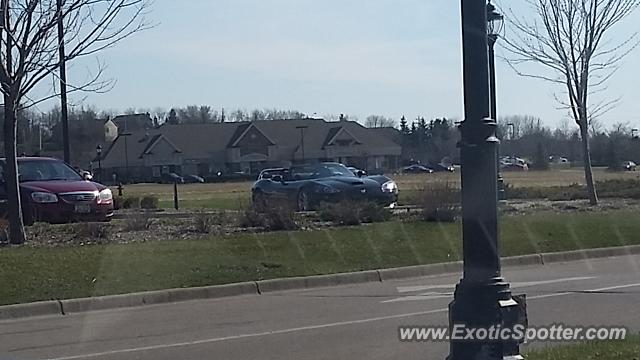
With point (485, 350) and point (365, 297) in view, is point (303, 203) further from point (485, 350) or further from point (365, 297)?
point (485, 350)

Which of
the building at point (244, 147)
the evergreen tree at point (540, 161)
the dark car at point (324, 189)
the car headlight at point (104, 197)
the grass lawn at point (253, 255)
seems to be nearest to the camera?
the grass lawn at point (253, 255)

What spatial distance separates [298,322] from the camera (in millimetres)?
12047

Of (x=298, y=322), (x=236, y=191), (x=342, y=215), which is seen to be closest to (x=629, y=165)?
(x=236, y=191)

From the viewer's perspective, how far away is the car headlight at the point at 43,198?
19.7 metres

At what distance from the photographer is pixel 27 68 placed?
55.3ft

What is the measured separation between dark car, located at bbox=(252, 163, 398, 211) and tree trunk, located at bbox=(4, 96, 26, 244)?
8509mm

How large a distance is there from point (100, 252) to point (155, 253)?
839mm

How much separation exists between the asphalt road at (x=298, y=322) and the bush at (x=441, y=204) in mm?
5704

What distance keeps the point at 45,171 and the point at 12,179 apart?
4.21 meters

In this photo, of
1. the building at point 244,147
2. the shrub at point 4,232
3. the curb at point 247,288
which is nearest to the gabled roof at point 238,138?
the building at point 244,147

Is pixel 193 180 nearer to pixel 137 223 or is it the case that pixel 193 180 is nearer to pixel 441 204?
pixel 441 204

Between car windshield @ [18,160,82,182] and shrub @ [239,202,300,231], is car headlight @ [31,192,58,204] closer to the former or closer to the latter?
car windshield @ [18,160,82,182]

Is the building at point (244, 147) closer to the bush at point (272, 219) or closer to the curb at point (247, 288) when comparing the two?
the bush at point (272, 219)

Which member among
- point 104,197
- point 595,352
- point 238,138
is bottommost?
point 595,352
